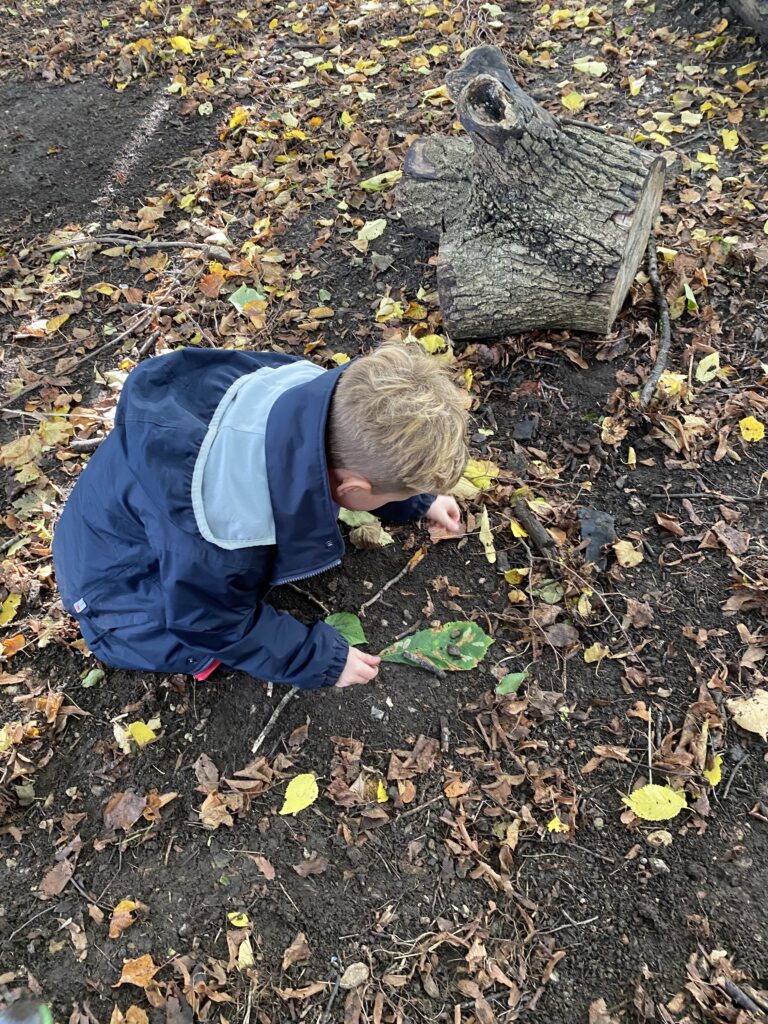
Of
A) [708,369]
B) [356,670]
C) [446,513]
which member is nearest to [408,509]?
[446,513]

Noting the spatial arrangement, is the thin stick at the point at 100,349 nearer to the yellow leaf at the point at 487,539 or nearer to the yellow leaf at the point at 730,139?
the yellow leaf at the point at 487,539

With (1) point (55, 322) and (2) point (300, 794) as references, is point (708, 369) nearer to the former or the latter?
(2) point (300, 794)

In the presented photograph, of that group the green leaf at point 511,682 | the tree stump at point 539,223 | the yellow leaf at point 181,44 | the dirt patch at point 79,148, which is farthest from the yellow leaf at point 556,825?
the yellow leaf at point 181,44

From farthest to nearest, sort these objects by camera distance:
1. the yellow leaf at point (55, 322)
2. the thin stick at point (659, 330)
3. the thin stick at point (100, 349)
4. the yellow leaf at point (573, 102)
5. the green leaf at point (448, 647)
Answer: the yellow leaf at point (573, 102), the yellow leaf at point (55, 322), the thin stick at point (100, 349), the thin stick at point (659, 330), the green leaf at point (448, 647)

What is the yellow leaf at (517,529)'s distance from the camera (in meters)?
2.66

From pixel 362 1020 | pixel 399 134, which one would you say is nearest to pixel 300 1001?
pixel 362 1020

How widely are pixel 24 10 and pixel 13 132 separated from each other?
2068mm

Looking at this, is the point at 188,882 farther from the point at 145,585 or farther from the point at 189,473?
the point at 189,473

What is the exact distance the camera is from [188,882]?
2.10 meters

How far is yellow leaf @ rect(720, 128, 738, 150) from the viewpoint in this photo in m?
3.80

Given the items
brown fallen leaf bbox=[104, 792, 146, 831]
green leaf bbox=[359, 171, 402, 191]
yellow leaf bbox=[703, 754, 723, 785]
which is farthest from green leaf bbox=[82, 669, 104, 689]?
green leaf bbox=[359, 171, 402, 191]

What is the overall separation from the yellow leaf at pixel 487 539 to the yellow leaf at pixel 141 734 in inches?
51.9

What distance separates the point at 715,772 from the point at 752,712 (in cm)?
23

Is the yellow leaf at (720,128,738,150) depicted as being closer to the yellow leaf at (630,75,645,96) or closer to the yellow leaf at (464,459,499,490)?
the yellow leaf at (630,75,645,96)
